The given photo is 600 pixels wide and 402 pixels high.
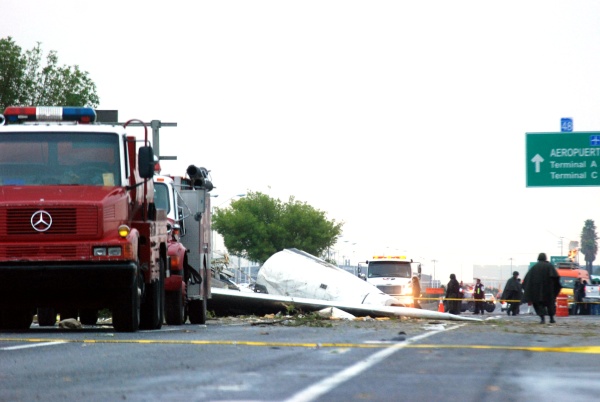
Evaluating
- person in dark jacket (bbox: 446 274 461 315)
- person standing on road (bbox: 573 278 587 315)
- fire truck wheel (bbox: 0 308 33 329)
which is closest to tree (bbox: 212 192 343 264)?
person standing on road (bbox: 573 278 587 315)

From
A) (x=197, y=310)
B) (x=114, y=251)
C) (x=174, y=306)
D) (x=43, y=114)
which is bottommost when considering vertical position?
(x=197, y=310)

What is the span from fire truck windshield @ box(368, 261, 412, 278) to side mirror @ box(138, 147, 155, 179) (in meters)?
36.0

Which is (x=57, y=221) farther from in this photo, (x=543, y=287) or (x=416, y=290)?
(x=416, y=290)

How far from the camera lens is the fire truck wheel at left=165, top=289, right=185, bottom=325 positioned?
2016cm

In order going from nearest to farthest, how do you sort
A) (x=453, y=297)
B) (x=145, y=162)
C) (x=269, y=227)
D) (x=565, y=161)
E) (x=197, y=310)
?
(x=145, y=162) → (x=197, y=310) → (x=565, y=161) → (x=453, y=297) → (x=269, y=227)

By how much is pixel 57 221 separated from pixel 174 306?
17.0 ft

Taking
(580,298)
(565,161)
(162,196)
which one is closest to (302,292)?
(565,161)

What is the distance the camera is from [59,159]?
52.9 feet

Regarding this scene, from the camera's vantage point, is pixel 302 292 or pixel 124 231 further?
pixel 302 292

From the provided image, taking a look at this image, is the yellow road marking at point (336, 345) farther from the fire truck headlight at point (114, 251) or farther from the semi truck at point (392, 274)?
the semi truck at point (392, 274)

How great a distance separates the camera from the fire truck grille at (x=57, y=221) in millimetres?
15281

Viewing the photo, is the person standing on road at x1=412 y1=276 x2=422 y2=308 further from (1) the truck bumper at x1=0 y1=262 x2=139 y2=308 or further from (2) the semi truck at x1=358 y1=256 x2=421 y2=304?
(1) the truck bumper at x1=0 y1=262 x2=139 y2=308

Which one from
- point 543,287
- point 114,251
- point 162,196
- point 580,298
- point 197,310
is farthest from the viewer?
point 580,298

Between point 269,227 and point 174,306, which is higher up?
point 269,227
